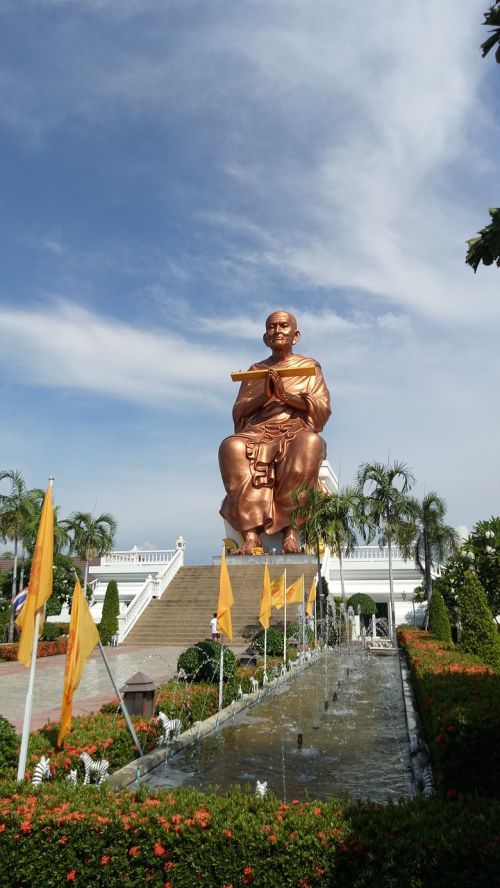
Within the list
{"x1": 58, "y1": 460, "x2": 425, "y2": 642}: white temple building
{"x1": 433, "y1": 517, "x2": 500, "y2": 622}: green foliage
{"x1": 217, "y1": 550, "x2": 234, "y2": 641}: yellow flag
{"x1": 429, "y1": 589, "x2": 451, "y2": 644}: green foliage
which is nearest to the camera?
{"x1": 217, "y1": 550, "x2": 234, "y2": 641}: yellow flag

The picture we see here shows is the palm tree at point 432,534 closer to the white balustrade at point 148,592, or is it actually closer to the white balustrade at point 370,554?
the white balustrade at point 370,554

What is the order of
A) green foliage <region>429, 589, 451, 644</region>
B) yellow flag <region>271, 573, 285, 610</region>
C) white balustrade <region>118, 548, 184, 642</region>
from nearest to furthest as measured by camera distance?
yellow flag <region>271, 573, 285, 610</region> → green foliage <region>429, 589, 451, 644</region> → white balustrade <region>118, 548, 184, 642</region>

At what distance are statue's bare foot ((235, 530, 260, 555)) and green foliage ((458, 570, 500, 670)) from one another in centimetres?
1537

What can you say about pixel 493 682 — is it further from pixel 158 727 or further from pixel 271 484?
pixel 271 484

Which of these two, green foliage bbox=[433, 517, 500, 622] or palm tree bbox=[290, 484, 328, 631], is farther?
palm tree bbox=[290, 484, 328, 631]

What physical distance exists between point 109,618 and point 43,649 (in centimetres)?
244

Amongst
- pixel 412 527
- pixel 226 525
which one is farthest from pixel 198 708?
pixel 226 525

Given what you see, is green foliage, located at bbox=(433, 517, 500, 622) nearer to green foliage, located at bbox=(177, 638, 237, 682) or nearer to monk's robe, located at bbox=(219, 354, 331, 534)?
green foliage, located at bbox=(177, 638, 237, 682)

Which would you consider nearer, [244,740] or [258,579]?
[244,740]

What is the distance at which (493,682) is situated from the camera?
25.6 feet

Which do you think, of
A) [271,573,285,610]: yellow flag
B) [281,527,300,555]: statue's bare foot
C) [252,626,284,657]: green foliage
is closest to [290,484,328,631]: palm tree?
[271,573,285,610]: yellow flag

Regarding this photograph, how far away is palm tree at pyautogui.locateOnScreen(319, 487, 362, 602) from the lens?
20.4 m

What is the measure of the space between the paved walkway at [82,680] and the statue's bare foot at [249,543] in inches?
Result: 272

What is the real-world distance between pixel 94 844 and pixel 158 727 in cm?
372
